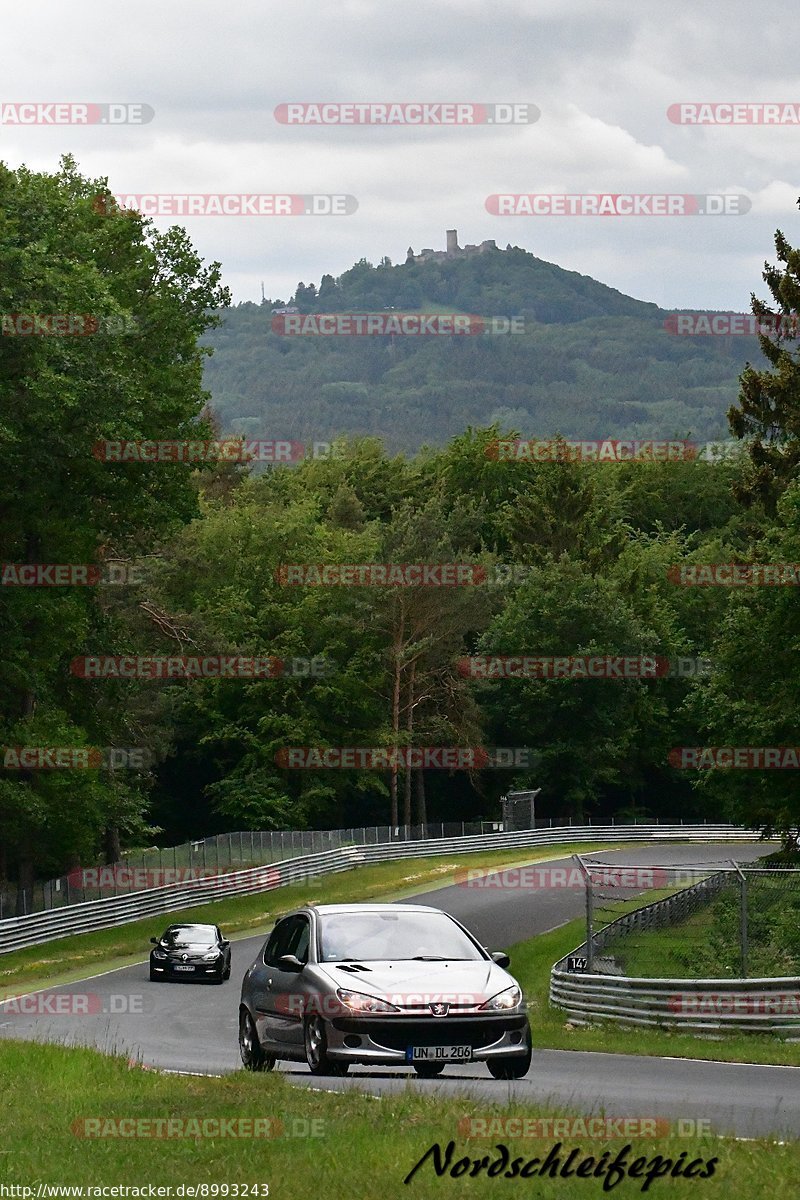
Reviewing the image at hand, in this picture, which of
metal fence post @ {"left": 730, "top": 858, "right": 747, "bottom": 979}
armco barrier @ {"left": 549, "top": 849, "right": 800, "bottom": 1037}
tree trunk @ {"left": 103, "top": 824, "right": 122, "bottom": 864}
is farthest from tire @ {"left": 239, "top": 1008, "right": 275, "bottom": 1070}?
→ tree trunk @ {"left": 103, "top": 824, "right": 122, "bottom": 864}

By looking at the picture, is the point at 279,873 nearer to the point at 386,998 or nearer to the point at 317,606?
the point at 317,606

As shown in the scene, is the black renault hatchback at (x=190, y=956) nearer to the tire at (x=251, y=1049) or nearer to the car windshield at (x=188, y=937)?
the car windshield at (x=188, y=937)

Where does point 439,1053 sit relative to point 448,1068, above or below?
Result: above

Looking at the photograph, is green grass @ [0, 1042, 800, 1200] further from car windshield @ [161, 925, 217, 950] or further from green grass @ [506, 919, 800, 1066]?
car windshield @ [161, 925, 217, 950]

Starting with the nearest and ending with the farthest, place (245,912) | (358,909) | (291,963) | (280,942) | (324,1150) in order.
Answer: (324,1150) → (291,963) → (358,909) → (280,942) → (245,912)

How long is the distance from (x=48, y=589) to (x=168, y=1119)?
117 ft

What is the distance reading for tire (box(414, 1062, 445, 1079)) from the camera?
14.6 meters

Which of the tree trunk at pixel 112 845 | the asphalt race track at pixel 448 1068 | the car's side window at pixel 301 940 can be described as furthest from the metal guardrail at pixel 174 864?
the car's side window at pixel 301 940

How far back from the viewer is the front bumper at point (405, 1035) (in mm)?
14102

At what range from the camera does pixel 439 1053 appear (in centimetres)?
1411

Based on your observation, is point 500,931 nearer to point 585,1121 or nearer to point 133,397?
point 133,397

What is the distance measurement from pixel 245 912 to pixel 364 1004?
125 feet

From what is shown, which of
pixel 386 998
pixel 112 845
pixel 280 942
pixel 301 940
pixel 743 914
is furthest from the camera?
pixel 112 845

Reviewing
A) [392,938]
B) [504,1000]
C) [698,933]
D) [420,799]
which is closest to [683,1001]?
[698,933]
